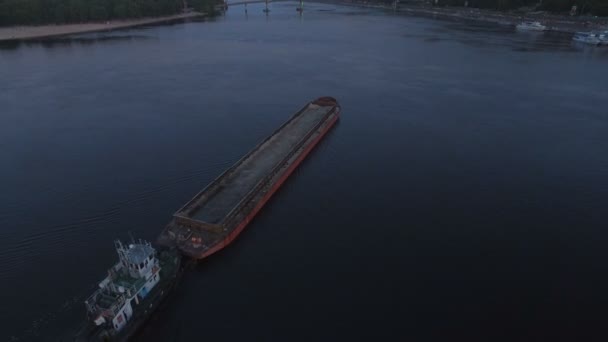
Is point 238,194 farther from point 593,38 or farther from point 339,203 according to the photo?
point 593,38

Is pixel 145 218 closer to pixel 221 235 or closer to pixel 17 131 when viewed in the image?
pixel 221 235

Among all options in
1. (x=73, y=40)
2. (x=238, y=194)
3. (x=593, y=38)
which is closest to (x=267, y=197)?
(x=238, y=194)

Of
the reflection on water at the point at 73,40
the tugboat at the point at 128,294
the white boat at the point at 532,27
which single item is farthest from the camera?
the white boat at the point at 532,27

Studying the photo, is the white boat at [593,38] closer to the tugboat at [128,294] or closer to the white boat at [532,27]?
the white boat at [532,27]

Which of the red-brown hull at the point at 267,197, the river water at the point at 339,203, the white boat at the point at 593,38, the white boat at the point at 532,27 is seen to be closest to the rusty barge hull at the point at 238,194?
the red-brown hull at the point at 267,197

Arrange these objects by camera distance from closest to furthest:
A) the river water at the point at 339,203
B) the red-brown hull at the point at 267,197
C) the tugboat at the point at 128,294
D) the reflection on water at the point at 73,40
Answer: the tugboat at the point at 128,294, the river water at the point at 339,203, the red-brown hull at the point at 267,197, the reflection on water at the point at 73,40

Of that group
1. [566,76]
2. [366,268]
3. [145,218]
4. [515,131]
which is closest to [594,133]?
[515,131]
